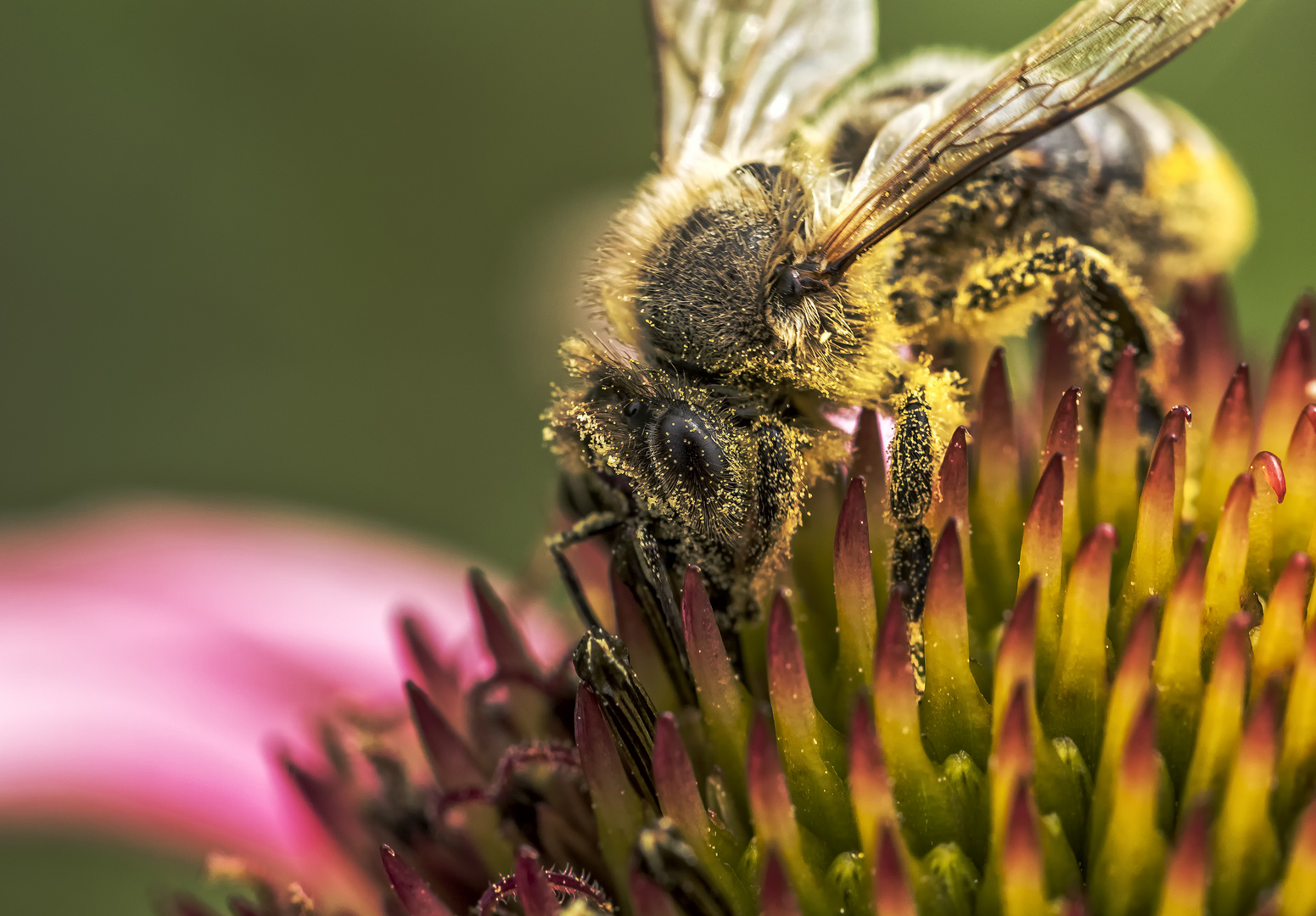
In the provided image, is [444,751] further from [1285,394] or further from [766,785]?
[1285,394]

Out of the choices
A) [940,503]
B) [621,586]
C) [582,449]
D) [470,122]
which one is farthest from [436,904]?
[470,122]

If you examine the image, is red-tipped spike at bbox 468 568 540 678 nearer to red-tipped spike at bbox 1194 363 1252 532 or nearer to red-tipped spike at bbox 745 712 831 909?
Answer: red-tipped spike at bbox 745 712 831 909

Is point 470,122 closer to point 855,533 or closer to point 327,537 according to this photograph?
point 327,537

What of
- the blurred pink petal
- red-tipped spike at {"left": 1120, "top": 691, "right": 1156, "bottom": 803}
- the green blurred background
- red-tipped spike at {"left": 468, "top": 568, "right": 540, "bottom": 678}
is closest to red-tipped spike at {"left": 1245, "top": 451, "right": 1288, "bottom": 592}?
red-tipped spike at {"left": 1120, "top": 691, "right": 1156, "bottom": 803}

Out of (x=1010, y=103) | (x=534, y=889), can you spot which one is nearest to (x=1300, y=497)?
(x=1010, y=103)

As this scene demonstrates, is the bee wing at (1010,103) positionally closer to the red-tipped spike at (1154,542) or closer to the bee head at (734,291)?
the bee head at (734,291)

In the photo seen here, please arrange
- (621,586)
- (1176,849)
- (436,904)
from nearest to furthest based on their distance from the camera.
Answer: (1176,849), (436,904), (621,586)

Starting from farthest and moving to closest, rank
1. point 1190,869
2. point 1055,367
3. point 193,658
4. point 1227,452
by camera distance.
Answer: point 193,658
point 1055,367
point 1227,452
point 1190,869
